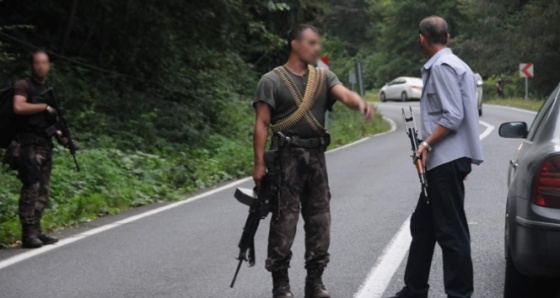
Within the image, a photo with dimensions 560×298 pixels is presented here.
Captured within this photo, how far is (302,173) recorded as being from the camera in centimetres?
707

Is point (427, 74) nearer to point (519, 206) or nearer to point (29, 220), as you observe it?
point (519, 206)

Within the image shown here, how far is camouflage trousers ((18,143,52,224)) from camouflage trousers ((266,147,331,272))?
3792 millimetres

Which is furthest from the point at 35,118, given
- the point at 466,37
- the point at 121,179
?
the point at 466,37

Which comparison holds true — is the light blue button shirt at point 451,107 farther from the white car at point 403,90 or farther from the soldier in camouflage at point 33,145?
the white car at point 403,90

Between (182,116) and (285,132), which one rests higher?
(285,132)

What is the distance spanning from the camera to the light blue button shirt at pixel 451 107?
6.54 meters

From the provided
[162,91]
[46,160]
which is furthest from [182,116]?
[46,160]

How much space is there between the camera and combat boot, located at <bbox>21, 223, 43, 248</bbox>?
1011cm

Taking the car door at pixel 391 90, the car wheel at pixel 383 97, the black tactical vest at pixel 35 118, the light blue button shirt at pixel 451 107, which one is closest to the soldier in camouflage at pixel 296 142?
the light blue button shirt at pixel 451 107

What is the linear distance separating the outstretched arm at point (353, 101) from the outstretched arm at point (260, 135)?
19.2 inches

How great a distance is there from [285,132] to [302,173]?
1.01 ft

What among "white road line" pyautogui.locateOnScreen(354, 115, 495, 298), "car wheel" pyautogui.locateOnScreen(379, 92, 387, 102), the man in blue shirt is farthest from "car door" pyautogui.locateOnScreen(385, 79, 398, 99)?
the man in blue shirt

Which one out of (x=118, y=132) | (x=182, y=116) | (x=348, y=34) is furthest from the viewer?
(x=348, y=34)

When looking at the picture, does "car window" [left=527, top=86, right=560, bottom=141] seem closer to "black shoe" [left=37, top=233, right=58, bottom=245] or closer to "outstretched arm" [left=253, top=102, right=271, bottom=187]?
"outstretched arm" [left=253, top=102, right=271, bottom=187]
